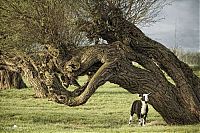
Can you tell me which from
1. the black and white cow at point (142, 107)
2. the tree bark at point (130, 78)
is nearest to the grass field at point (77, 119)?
the black and white cow at point (142, 107)

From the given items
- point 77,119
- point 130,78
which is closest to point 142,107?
point 130,78

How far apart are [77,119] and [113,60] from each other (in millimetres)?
5055

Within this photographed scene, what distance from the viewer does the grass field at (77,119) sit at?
15700mm

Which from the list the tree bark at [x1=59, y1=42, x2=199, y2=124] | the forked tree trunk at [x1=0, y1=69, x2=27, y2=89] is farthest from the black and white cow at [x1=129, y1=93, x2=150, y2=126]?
the forked tree trunk at [x1=0, y1=69, x2=27, y2=89]

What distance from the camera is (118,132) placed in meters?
14.6

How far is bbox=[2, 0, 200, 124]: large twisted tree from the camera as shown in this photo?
50.4 ft

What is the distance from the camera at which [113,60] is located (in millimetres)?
15672

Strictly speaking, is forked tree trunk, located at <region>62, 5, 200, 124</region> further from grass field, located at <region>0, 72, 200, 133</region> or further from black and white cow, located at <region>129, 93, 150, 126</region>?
grass field, located at <region>0, 72, 200, 133</region>

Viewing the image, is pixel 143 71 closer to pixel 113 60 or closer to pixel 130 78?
pixel 130 78

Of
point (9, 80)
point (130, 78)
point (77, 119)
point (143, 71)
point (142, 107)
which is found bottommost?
point (77, 119)

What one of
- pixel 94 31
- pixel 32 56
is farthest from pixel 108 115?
pixel 94 31

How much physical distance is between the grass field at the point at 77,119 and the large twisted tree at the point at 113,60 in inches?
41.8

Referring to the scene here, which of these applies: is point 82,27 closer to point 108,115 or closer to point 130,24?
point 130,24

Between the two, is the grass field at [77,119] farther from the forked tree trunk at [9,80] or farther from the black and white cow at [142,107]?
the forked tree trunk at [9,80]
